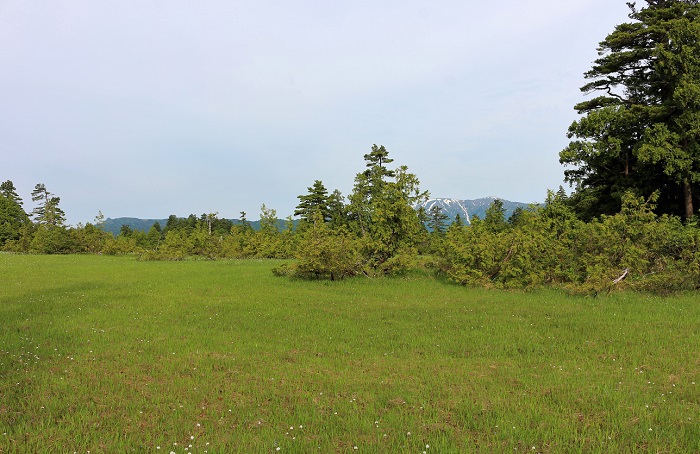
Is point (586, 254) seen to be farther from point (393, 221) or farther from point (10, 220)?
point (10, 220)

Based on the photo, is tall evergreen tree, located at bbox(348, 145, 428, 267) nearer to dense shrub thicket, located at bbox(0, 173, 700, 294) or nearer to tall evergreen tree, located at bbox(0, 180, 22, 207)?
dense shrub thicket, located at bbox(0, 173, 700, 294)

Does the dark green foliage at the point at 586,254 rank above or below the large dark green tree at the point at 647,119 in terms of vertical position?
below

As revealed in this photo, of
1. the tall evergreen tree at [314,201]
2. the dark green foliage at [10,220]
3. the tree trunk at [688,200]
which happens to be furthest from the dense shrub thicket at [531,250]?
the dark green foliage at [10,220]

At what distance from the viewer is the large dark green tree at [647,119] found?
18.0 meters

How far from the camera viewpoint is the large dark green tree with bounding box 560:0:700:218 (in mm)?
18000

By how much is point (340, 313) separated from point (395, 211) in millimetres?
10521

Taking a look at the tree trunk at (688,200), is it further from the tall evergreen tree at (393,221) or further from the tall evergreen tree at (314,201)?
the tall evergreen tree at (314,201)

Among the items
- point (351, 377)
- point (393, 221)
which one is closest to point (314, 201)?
point (393, 221)

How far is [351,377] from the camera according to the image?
6297 mm

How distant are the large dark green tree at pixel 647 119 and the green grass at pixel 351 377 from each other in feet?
32.7

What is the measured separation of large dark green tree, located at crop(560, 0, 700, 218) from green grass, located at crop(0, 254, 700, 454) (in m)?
9.97

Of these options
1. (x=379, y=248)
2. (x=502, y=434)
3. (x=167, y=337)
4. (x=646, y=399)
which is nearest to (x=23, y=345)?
(x=167, y=337)

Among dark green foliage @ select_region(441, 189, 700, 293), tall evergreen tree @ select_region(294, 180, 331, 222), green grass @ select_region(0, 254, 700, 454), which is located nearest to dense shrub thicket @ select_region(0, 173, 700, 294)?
dark green foliage @ select_region(441, 189, 700, 293)

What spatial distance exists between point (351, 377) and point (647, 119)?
78.0ft
